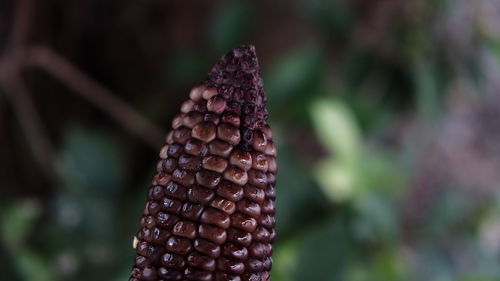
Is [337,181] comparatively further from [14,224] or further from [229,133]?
[229,133]

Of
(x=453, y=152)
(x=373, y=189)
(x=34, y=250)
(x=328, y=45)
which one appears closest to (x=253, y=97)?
(x=34, y=250)

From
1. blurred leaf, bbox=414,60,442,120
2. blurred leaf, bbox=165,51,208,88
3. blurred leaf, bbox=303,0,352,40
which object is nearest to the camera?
blurred leaf, bbox=414,60,442,120

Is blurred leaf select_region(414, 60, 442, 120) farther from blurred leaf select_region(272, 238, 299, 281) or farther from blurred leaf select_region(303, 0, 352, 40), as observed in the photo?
blurred leaf select_region(272, 238, 299, 281)

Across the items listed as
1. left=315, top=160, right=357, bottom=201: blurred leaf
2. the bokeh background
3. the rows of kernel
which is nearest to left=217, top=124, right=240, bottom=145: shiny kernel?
the rows of kernel

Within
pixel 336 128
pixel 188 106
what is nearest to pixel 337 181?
pixel 336 128

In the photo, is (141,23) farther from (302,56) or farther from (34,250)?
(34,250)

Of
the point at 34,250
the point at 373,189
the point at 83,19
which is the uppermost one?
the point at 83,19
